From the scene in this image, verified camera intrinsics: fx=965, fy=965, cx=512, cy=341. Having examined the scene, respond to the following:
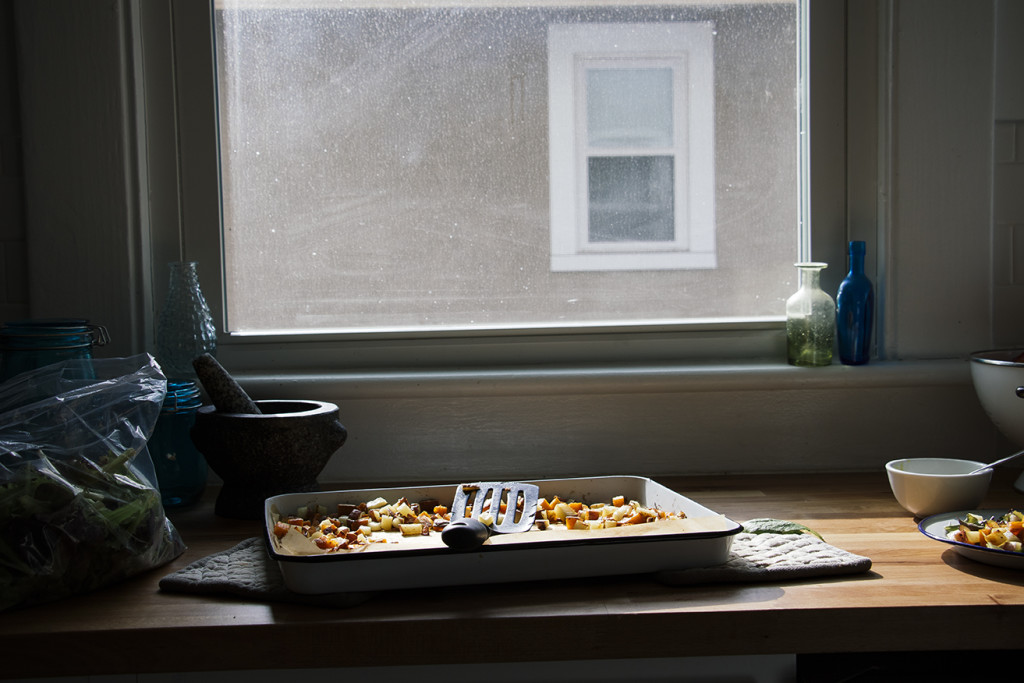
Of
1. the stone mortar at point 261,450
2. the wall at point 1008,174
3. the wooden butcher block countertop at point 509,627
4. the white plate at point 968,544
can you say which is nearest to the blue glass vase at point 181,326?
the stone mortar at point 261,450

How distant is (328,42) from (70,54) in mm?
437

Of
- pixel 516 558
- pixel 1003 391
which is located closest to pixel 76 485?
pixel 516 558

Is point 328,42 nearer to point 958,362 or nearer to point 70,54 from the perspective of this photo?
point 70,54

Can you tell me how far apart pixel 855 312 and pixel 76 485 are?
4.18ft

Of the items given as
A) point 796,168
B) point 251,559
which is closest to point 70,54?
point 251,559

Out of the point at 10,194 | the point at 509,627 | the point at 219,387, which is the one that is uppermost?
the point at 10,194

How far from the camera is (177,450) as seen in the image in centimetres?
150

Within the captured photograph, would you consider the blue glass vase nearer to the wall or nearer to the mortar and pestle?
the mortar and pestle

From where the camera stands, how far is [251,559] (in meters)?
1.20

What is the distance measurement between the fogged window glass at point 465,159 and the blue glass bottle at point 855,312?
7.0 inches

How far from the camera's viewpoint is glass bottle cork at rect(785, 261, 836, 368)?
1.71 metres

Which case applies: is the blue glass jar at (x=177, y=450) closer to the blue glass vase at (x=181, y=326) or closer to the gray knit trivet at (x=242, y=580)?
the blue glass vase at (x=181, y=326)

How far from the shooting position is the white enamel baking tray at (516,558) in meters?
1.05

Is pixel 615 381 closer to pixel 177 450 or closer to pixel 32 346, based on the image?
pixel 177 450
